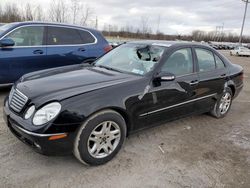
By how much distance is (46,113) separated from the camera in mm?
2504

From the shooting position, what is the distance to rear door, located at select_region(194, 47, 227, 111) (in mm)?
4039

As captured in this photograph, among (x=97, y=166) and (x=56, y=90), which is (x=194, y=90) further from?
(x=56, y=90)

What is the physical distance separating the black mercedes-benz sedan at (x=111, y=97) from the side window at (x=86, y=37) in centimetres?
221

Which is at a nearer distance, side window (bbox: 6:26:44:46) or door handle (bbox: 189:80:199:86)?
door handle (bbox: 189:80:199:86)

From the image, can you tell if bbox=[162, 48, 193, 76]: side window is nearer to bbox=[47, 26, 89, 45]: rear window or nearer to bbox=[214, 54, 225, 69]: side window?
bbox=[214, 54, 225, 69]: side window

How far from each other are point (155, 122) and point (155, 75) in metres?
0.69

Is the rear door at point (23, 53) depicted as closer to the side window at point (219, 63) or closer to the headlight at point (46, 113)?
the headlight at point (46, 113)

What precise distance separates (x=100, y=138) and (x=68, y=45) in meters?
3.69

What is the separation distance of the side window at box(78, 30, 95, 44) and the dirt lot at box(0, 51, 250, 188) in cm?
A: 309

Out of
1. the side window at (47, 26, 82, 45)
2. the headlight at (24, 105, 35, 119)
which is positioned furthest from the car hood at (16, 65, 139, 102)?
the side window at (47, 26, 82, 45)

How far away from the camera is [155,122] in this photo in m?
3.46

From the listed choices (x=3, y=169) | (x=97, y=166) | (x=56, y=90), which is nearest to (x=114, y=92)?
(x=56, y=90)

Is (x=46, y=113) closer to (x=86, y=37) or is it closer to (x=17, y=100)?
(x=17, y=100)

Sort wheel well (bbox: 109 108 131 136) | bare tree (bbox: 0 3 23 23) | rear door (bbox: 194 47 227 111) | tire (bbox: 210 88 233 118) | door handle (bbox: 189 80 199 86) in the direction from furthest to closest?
bare tree (bbox: 0 3 23 23), tire (bbox: 210 88 233 118), rear door (bbox: 194 47 227 111), door handle (bbox: 189 80 199 86), wheel well (bbox: 109 108 131 136)
